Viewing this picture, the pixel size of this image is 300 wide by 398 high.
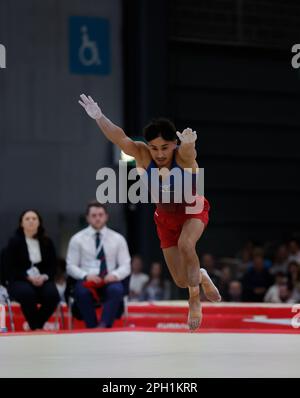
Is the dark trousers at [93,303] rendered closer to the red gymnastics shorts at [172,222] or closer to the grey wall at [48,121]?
the red gymnastics shorts at [172,222]

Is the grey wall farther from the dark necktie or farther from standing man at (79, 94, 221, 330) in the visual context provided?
standing man at (79, 94, 221, 330)

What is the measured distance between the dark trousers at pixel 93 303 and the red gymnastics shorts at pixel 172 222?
1.71m

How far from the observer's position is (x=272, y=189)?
13414 millimetres

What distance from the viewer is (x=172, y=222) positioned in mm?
5703

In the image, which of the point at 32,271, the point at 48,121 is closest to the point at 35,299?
the point at 32,271

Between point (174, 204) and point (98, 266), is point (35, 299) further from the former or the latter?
point (174, 204)

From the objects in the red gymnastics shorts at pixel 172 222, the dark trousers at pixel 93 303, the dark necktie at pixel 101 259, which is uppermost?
the red gymnastics shorts at pixel 172 222

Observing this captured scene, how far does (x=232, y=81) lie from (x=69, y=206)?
3108mm

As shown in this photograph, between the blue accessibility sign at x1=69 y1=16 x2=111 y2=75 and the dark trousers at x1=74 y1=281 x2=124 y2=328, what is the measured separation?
559 centimetres

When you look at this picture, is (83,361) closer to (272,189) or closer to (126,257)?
(126,257)

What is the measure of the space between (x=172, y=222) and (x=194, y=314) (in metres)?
0.60

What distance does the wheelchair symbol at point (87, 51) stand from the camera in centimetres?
1231

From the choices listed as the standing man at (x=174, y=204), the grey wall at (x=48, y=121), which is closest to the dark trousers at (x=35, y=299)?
the standing man at (x=174, y=204)
